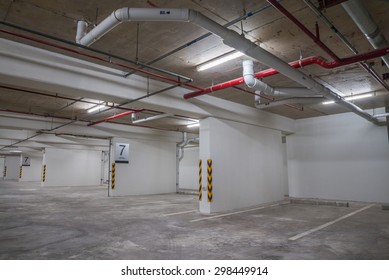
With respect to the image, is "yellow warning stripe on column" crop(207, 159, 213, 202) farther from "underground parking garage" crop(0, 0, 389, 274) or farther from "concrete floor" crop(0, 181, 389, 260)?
"concrete floor" crop(0, 181, 389, 260)

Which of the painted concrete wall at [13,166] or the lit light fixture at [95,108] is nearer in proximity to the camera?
the lit light fixture at [95,108]

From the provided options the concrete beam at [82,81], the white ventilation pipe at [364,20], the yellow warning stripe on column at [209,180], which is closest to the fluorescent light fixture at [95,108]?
the concrete beam at [82,81]

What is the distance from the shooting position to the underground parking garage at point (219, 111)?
11.6 feet

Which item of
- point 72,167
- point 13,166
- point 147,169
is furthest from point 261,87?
point 13,166

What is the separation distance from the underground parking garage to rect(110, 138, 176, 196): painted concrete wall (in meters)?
0.10

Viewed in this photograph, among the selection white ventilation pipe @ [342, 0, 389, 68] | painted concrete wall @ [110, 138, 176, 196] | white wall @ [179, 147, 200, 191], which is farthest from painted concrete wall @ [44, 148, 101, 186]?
white ventilation pipe @ [342, 0, 389, 68]

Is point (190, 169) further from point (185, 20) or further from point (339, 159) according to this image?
point (185, 20)

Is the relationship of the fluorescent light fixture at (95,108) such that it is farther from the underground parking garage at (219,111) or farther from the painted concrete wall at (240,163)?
the painted concrete wall at (240,163)

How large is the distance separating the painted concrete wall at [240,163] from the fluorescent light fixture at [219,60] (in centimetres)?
233

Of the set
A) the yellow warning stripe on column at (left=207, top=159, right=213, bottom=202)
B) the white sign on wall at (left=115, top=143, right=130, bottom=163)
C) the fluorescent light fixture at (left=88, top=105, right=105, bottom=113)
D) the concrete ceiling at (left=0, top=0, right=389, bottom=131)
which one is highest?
the concrete ceiling at (left=0, top=0, right=389, bottom=131)

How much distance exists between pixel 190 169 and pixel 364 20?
13975 mm

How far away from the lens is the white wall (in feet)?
52.7

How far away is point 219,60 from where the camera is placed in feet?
16.3
